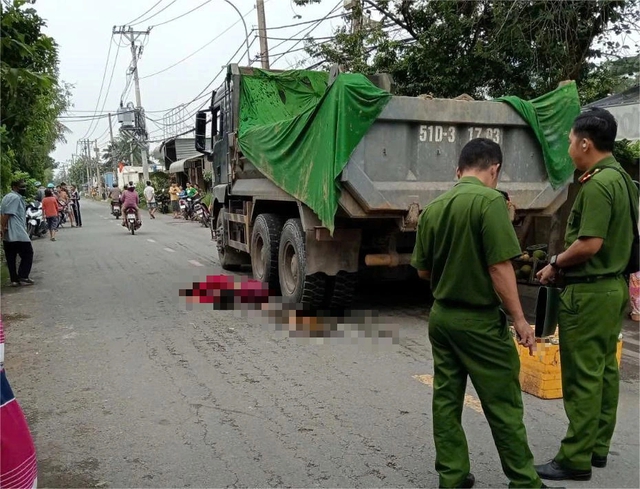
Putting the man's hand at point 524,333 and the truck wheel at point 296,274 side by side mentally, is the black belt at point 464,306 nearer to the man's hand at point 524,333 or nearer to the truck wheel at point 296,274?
the man's hand at point 524,333

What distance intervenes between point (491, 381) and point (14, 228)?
8644mm

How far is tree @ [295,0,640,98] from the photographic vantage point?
36.9ft

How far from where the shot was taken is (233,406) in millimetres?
4496

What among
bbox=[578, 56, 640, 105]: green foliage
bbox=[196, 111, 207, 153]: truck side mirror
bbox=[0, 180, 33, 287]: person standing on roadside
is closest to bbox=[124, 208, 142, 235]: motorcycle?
bbox=[196, 111, 207, 153]: truck side mirror

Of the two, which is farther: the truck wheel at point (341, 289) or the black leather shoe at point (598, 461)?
the truck wheel at point (341, 289)

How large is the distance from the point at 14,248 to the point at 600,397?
9.09 m

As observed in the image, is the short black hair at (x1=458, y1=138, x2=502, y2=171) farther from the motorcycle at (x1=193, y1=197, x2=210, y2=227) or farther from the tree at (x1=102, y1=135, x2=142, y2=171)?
the tree at (x1=102, y1=135, x2=142, y2=171)

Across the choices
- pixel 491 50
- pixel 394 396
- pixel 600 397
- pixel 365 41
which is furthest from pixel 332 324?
pixel 365 41

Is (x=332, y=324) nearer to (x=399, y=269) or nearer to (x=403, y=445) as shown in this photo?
(x=399, y=269)

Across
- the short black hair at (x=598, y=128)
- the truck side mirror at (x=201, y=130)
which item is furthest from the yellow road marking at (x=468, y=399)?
the truck side mirror at (x=201, y=130)

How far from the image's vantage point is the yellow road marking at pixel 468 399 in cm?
440

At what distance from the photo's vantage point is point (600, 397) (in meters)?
3.26

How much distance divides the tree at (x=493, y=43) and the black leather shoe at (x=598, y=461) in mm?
9066

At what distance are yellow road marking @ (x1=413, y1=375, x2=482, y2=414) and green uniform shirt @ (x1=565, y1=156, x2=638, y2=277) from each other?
145 centimetres
